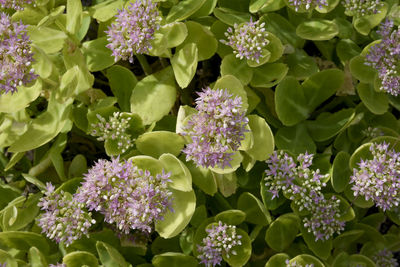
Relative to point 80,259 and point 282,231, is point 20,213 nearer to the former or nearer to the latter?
point 80,259

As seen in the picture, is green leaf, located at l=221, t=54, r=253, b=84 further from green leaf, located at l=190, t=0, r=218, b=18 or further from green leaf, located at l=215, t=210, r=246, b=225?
green leaf, located at l=215, t=210, r=246, b=225

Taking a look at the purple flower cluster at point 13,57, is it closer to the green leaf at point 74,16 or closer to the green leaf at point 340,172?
the green leaf at point 74,16

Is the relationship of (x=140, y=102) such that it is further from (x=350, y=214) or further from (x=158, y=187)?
(x=350, y=214)

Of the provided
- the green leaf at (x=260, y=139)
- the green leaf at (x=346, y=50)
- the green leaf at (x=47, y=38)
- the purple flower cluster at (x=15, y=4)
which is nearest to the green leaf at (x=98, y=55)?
the green leaf at (x=47, y=38)

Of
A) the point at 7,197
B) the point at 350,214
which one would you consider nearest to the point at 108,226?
the point at 7,197

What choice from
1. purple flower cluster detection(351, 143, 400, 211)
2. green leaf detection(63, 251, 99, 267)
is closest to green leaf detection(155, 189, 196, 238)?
green leaf detection(63, 251, 99, 267)
